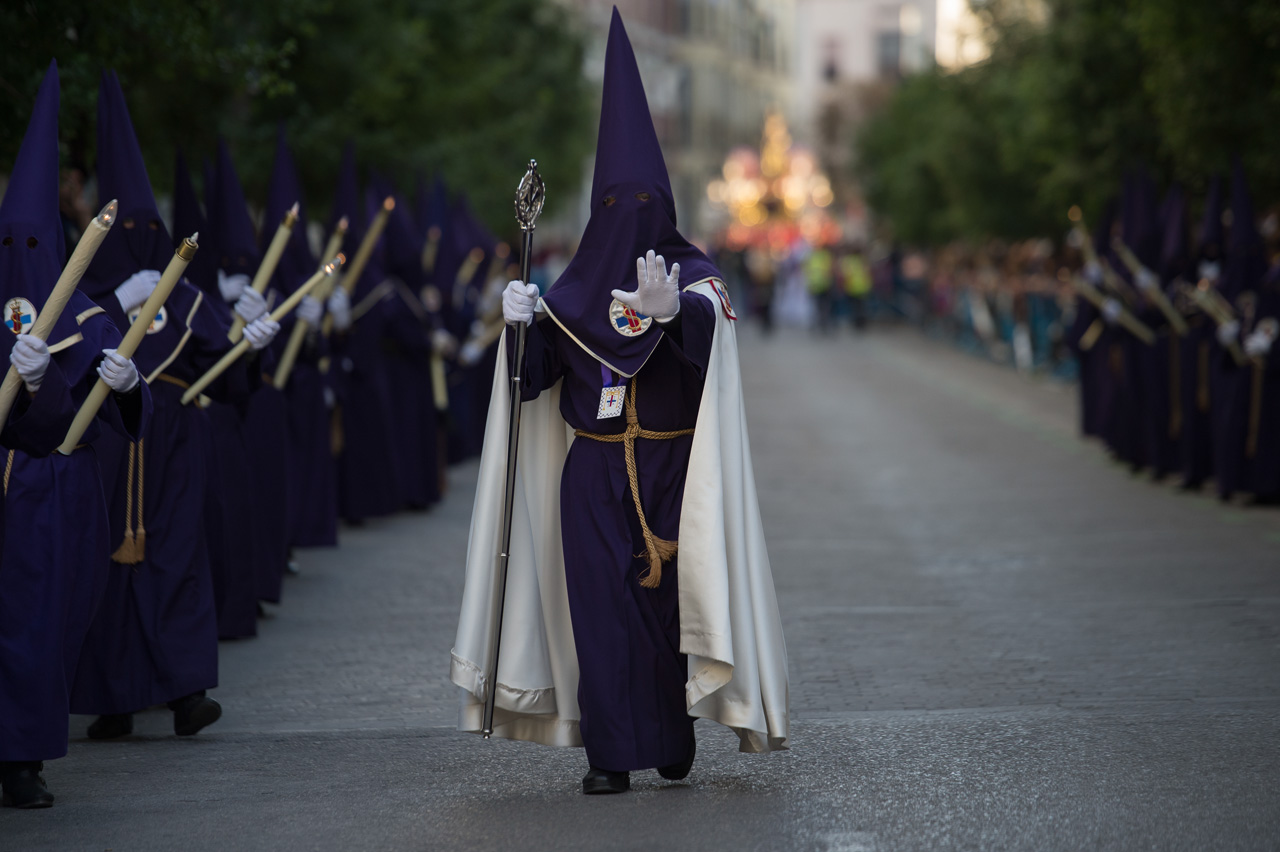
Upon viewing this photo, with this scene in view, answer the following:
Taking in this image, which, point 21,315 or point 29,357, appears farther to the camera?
point 21,315

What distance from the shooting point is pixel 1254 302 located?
12.2 meters

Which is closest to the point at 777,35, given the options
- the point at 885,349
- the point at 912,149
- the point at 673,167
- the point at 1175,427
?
the point at 673,167

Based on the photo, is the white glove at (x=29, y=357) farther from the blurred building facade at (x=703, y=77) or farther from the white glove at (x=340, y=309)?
the blurred building facade at (x=703, y=77)

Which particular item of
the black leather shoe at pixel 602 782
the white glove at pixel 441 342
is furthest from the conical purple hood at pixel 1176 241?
the black leather shoe at pixel 602 782

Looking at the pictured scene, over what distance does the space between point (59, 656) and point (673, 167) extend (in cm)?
6451

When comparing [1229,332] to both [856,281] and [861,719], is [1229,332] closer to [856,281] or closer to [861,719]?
[861,719]

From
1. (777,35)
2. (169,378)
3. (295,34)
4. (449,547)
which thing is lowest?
(449,547)

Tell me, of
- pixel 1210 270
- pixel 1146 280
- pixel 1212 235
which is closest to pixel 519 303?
pixel 1210 270

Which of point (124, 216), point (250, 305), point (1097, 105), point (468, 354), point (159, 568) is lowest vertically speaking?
point (159, 568)

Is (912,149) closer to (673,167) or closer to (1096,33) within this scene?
(1096,33)

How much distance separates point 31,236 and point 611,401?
1905 mm

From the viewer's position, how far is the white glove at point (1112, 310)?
14922mm

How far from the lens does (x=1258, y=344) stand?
12.0m

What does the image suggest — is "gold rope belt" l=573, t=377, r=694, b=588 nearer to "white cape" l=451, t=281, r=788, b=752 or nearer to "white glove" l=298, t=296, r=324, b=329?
"white cape" l=451, t=281, r=788, b=752
